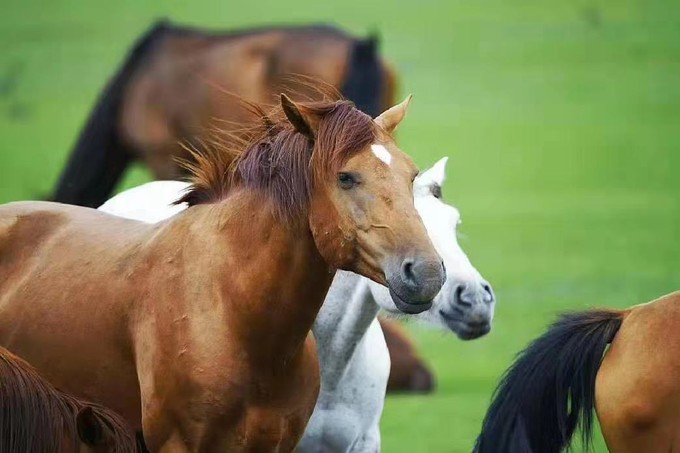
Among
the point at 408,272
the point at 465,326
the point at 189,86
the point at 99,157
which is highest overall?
the point at 408,272

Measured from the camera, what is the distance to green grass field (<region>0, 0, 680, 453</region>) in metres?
13.2

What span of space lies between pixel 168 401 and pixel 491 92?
16.1 meters

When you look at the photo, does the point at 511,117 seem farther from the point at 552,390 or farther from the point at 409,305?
the point at 409,305

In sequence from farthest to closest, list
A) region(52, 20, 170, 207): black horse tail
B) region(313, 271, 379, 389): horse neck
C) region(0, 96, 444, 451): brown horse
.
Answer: region(52, 20, 170, 207): black horse tail, region(313, 271, 379, 389): horse neck, region(0, 96, 444, 451): brown horse

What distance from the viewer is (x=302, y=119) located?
3807 mm

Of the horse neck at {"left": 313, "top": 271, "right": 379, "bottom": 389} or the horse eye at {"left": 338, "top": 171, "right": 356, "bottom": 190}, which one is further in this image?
the horse neck at {"left": 313, "top": 271, "right": 379, "bottom": 389}

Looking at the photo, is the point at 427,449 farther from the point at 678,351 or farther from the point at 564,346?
the point at 678,351

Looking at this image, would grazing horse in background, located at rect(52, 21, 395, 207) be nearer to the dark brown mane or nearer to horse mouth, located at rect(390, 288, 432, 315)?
the dark brown mane

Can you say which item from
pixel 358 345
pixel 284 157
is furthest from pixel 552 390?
pixel 284 157

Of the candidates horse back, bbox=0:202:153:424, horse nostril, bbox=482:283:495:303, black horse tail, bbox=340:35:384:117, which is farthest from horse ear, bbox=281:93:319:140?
black horse tail, bbox=340:35:384:117

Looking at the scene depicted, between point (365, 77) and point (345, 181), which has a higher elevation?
point (345, 181)

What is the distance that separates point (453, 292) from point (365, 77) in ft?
18.0

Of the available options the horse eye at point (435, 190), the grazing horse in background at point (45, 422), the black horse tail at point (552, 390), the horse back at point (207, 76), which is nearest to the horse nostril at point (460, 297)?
the black horse tail at point (552, 390)

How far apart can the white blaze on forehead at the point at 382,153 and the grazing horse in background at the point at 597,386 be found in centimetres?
89
